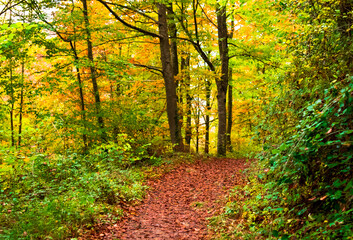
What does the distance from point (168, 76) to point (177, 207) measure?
6.62 m

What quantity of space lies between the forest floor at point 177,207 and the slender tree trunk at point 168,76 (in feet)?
7.25

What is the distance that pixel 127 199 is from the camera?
691 cm

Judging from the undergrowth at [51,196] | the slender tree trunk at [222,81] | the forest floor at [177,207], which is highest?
the slender tree trunk at [222,81]

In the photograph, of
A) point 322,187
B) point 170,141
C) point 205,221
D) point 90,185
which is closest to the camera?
point 322,187

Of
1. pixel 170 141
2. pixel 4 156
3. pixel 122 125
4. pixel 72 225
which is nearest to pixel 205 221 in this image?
pixel 72 225

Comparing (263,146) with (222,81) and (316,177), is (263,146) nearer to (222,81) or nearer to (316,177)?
(316,177)

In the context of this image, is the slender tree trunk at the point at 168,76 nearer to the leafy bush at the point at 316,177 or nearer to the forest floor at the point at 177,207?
the forest floor at the point at 177,207

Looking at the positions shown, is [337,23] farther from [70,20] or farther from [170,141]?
[170,141]

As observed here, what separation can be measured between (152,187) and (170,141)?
16.1ft

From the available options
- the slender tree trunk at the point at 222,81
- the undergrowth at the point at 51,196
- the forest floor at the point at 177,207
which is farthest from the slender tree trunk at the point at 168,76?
the undergrowth at the point at 51,196

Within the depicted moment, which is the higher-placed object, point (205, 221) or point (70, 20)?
point (70, 20)

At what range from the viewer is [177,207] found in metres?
6.92

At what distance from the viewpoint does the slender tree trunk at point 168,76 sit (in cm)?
1143

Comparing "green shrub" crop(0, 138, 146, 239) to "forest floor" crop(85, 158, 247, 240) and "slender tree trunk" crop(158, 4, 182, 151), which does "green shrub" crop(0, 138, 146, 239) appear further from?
"slender tree trunk" crop(158, 4, 182, 151)
